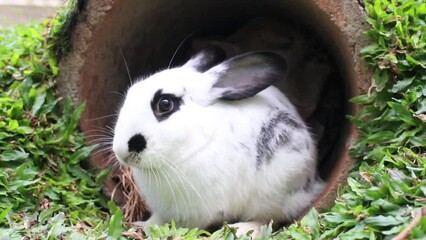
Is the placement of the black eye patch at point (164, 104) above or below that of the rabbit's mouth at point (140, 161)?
above

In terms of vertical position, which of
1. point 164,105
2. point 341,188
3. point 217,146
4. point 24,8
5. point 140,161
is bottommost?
point 341,188

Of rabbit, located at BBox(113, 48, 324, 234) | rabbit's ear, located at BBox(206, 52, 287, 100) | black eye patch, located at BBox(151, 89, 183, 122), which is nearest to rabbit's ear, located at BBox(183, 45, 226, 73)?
rabbit, located at BBox(113, 48, 324, 234)

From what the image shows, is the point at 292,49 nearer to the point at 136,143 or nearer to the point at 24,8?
the point at 136,143

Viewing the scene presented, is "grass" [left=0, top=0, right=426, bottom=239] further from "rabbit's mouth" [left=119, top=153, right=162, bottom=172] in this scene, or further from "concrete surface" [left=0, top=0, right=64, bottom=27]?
"concrete surface" [left=0, top=0, right=64, bottom=27]

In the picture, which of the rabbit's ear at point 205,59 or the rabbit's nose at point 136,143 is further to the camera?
the rabbit's ear at point 205,59

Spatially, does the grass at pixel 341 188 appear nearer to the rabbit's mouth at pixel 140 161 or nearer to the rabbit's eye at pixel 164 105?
the rabbit's mouth at pixel 140 161

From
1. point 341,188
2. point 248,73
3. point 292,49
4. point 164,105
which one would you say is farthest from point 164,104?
point 292,49

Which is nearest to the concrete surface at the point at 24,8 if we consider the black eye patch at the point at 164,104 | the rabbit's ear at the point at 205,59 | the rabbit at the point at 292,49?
the rabbit at the point at 292,49

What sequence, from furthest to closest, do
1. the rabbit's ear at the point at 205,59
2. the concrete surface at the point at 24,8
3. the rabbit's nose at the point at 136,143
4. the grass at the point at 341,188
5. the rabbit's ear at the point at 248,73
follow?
the concrete surface at the point at 24,8 → the rabbit's ear at the point at 205,59 → the rabbit's ear at the point at 248,73 → the rabbit's nose at the point at 136,143 → the grass at the point at 341,188
